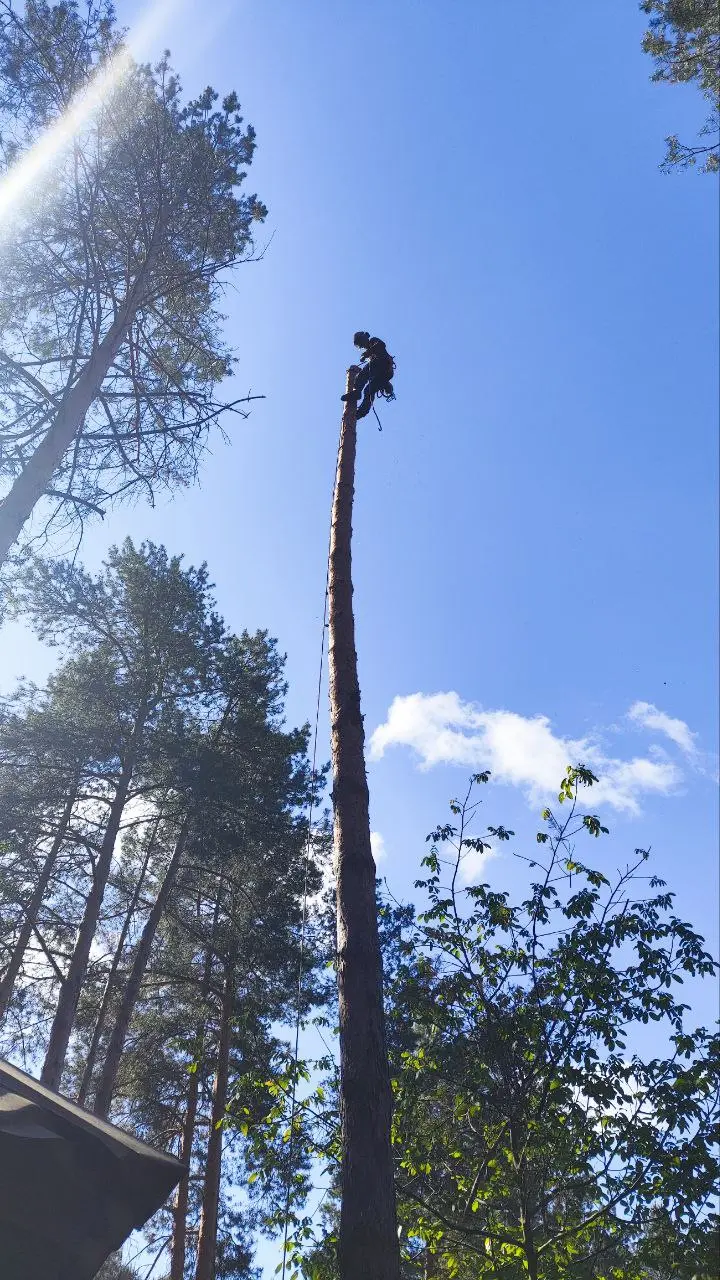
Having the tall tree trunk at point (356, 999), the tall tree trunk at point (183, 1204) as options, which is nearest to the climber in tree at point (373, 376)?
the tall tree trunk at point (356, 999)

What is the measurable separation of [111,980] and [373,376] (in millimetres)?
13799

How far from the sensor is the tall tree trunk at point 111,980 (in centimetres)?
1606

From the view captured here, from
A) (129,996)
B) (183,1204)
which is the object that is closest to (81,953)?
(129,996)

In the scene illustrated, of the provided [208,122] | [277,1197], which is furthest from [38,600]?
[277,1197]

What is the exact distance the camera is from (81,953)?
1370 centimetres

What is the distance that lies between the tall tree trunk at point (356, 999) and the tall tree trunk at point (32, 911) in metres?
10.2

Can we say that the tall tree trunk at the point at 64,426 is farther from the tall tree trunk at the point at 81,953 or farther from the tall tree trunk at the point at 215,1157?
the tall tree trunk at the point at 215,1157

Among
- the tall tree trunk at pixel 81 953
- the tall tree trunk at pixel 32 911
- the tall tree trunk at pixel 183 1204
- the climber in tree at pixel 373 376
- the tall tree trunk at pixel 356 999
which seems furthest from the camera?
the tall tree trunk at pixel 183 1204

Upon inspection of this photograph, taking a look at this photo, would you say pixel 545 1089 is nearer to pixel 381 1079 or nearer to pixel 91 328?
pixel 381 1079

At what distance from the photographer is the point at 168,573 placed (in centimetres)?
1678

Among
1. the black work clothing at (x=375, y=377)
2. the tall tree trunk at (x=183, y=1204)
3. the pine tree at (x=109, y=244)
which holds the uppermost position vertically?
the pine tree at (x=109, y=244)

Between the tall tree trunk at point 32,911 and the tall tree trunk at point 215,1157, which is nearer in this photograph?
the tall tree trunk at point 215,1157

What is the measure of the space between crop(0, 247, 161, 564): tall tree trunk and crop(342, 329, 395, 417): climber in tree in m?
3.87

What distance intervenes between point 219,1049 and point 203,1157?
478 centimetres
